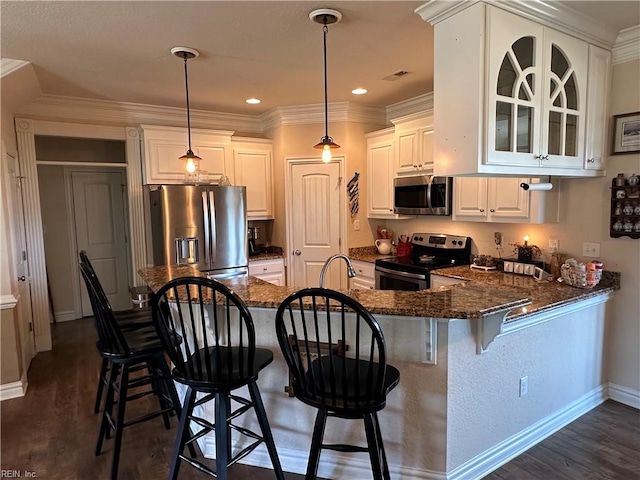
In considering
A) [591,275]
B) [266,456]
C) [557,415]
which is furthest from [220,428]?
[591,275]

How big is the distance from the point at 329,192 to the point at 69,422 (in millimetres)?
3184

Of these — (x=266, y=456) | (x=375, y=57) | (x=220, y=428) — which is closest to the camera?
(x=220, y=428)

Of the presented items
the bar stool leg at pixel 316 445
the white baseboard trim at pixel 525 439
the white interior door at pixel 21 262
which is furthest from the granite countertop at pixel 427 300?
the white interior door at pixel 21 262

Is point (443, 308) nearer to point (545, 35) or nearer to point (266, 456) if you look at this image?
point (266, 456)

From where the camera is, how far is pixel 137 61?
3.04 meters

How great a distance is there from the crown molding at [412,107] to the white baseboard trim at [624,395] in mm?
2712

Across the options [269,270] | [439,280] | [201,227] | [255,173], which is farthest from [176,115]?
[439,280]

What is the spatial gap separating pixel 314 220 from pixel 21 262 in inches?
115

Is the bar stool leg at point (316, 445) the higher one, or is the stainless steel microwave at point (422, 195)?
the stainless steel microwave at point (422, 195)

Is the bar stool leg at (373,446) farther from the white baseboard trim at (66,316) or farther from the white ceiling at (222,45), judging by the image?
the white baseboard trim at (66,316)

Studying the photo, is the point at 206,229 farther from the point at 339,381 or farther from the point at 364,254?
the point at 339,381

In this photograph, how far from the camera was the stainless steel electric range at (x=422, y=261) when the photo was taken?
368cm

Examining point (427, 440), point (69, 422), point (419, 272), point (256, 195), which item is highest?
point (256, 195)

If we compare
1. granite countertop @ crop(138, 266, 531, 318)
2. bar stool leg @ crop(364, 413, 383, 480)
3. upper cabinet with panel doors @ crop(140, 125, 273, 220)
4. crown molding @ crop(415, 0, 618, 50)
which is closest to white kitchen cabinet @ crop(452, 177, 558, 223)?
crown molding @ crop(415, 0, 618, 50)
